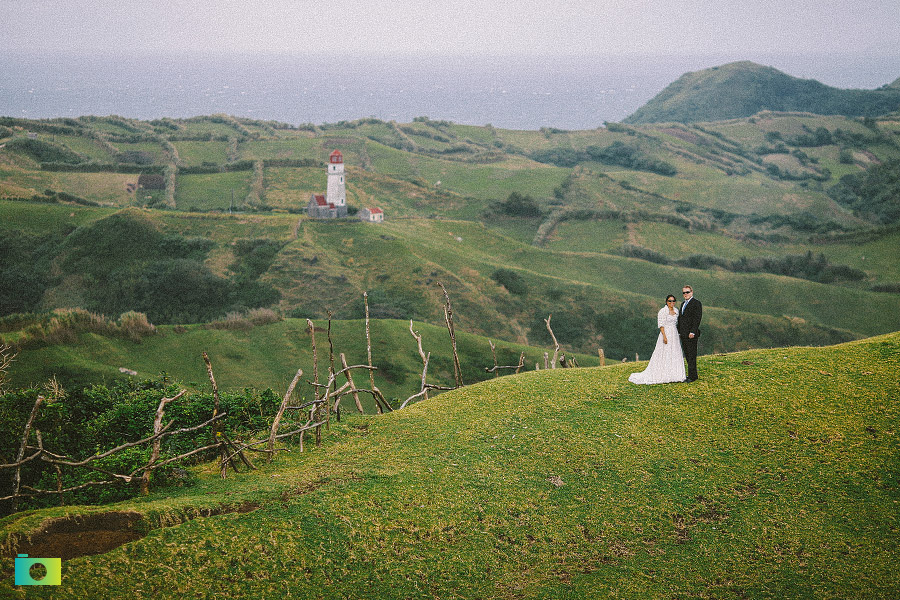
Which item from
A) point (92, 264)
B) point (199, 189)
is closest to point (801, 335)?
point (92, 264)

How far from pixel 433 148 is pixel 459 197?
44485 mm

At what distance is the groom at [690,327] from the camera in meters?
14.0

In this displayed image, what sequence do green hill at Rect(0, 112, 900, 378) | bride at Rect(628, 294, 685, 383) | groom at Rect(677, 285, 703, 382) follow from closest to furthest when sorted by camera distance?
groom at Rect(677, 285, 703, 382), bride at Rect(628, 294, 685, 383), green hill at Rect(0, 112, 900, 378)

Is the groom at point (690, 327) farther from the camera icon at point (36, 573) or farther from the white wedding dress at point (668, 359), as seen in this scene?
the camera icon at point (36, 573)

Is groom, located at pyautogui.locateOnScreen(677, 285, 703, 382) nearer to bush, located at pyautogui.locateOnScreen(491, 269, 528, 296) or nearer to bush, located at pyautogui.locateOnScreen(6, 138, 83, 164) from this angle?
bush, located at pyautogui.locateOnScreen(491, 269, 528, 296)

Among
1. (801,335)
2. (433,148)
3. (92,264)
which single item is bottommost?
(801,335)

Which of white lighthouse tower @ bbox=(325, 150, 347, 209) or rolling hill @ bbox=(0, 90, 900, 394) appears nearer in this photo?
rolling hill @ bbox=(0, 90, 900, 394)

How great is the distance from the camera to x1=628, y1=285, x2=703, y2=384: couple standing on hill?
1409cm

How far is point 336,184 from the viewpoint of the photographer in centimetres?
7312

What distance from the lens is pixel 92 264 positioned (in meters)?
56.9

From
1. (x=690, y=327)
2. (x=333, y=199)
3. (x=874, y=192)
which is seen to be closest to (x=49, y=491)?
(x=690, y=327)

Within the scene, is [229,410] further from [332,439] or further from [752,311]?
[752,311]

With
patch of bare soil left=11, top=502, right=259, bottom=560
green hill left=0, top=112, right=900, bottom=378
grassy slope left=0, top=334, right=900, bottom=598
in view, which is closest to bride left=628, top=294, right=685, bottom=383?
grassy slope left=0, top=334, right=900, bottom=598

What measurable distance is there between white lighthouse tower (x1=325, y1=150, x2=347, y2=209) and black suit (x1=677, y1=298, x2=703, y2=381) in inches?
2435
